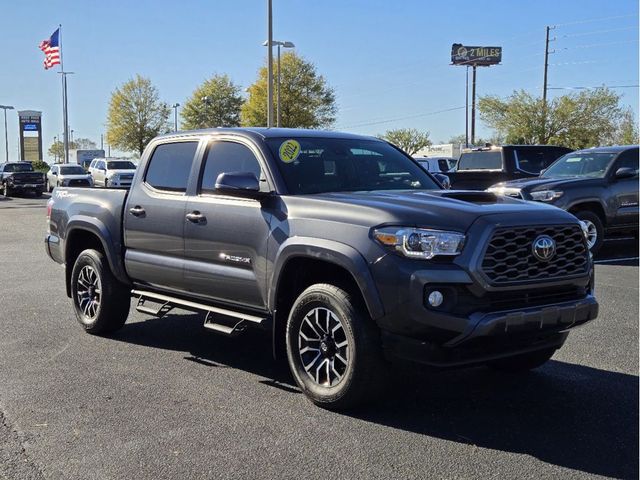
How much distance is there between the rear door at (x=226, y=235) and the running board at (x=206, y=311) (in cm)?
9

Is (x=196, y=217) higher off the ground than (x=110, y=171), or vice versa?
(x=110, y=171)

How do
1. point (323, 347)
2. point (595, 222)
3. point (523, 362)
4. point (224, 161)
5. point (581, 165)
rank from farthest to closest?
point (581, 165) → point (595, 222) → point (224, 161) → point (523, 362) → point (323, 347)

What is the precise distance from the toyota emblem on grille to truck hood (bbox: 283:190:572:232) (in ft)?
0.58

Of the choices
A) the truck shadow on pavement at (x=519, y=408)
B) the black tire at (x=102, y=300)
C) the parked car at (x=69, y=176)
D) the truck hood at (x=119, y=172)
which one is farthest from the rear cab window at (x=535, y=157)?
the parked car at (x=69, y=176)

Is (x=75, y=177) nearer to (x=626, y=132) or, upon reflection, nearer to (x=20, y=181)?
(x=20, y=181)

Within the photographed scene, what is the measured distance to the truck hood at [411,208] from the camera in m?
4.12

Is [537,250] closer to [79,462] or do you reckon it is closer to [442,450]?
[442,450]

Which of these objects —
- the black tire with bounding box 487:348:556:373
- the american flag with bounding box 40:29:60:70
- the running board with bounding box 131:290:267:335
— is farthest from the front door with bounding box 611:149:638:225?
the american flag with bounding box 40:29:60:70

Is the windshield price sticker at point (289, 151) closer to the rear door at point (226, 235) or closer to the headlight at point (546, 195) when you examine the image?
the rear door at point (226, 235)

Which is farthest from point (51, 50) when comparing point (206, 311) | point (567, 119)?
point (206, 311)

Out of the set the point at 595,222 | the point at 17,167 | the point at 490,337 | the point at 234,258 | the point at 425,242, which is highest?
the point at 17,167

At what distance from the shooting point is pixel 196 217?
5.43 metres

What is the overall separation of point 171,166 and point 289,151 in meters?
1.31

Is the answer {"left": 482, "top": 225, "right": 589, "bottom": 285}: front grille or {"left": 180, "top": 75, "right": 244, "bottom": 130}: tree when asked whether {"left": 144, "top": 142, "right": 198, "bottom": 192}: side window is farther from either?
{"left": 180, "top": 75, "right": 244, "bottom": 130}: tree
